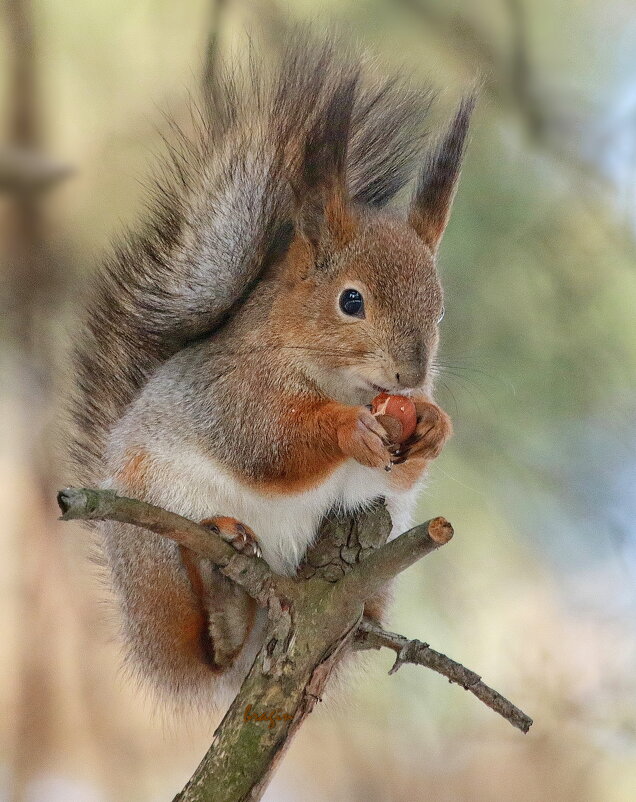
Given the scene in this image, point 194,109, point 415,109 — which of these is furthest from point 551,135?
point 194,109

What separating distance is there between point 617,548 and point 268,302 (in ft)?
4.92

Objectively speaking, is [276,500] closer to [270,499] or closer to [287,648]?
[270,499]

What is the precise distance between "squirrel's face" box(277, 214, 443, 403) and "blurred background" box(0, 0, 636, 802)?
831 mm

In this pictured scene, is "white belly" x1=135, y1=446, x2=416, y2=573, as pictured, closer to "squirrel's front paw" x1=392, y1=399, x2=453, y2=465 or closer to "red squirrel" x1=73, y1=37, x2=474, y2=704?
"red squirrel" x1=73, y1=37, x2=474, y2=704

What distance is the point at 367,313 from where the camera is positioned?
5.32 feet

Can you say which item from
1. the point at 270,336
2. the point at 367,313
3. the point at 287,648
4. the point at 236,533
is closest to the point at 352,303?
the point at 367,313

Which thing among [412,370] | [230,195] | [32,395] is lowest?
[32,395]

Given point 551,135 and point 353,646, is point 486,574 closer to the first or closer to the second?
point 353,646

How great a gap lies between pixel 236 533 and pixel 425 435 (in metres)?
0.36

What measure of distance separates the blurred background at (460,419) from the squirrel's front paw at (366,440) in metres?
0.95

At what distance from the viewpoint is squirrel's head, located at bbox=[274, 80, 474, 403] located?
159 centimetres

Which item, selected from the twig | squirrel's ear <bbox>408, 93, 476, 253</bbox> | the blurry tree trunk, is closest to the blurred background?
the blurry tree trunk

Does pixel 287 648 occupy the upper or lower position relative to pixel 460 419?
lower
